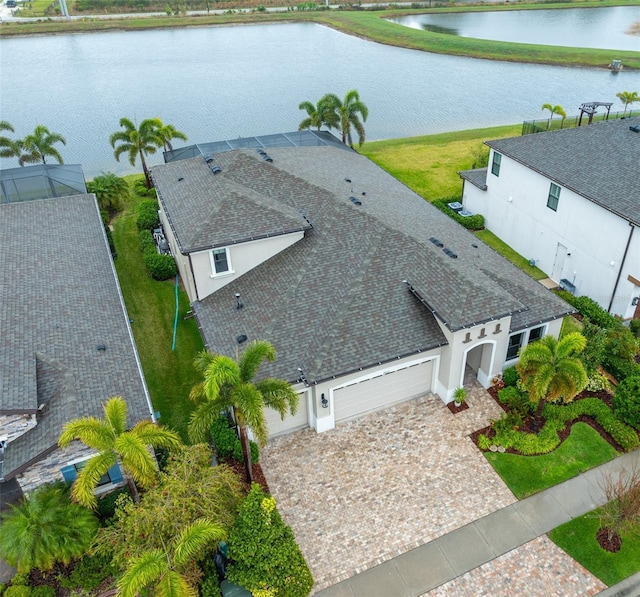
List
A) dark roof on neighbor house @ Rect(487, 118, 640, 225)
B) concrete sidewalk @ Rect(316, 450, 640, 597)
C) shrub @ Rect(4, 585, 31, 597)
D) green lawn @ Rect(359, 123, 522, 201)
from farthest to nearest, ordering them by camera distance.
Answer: green lawn @ Rect(359, 123, 522, 201), dark roof on neighbor house @ Rect(487, 118, 640, 225), concrete sidewalk @ Rect(316, 450, 640, 597), shrub @ Rect(4, 585, 31, 597)

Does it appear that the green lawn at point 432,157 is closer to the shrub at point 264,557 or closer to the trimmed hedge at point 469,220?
the trimmed hedge at point 469,220

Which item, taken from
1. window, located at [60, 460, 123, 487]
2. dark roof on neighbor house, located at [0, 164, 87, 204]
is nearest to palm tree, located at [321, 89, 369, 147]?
dark roof on neighbor house, located at [0, 164, 87, 204]

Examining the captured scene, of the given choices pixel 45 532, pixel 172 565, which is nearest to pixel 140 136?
pixel 45 532

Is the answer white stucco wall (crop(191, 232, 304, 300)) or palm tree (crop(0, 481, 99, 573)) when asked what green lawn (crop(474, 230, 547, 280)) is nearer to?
white stucco wall (crop(191, 232, 304, 300))

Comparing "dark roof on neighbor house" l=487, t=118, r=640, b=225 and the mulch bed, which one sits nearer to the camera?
the mulch bed

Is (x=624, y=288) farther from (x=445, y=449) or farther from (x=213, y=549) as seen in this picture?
(x=213, y=549)

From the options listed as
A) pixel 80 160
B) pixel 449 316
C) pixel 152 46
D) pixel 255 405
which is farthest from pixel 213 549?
pixel 152 46

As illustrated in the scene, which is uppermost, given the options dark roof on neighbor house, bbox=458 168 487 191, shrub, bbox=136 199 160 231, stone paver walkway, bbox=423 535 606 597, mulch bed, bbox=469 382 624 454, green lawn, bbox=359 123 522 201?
dark roof on neighbor house, bbox=458 168 487 191
